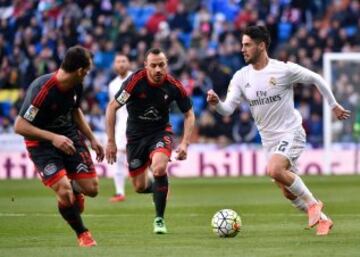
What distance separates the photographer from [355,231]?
12.5 m

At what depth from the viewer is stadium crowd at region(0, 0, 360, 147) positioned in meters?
28.0

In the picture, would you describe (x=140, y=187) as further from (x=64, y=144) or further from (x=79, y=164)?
(x=64, y=144)

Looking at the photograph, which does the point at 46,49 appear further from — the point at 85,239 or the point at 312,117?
the point at 85,239

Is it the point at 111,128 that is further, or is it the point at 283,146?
the point at 111,128

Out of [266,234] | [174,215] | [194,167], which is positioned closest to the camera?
[266,234]

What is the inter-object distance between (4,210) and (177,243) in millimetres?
6522

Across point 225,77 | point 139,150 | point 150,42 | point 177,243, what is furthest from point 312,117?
point 177,243

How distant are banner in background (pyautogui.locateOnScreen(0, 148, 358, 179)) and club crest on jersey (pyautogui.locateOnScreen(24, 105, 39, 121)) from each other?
1607cm

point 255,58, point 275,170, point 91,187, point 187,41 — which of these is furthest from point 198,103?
point 91,187

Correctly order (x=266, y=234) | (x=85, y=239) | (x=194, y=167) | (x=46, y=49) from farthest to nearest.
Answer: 1. (x=46, y=49)
2. (x=194, y=167)
3. (x=266, y=234)
4. (x=85, y=239)

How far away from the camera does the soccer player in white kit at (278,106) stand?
1246 centimetres

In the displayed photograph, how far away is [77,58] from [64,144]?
89 centimetres

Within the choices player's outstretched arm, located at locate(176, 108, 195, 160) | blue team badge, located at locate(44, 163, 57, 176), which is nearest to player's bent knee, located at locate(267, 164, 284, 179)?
player's outstretched arm, located at locate(176, 108, 195, 160)

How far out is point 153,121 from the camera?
13.7 metres
